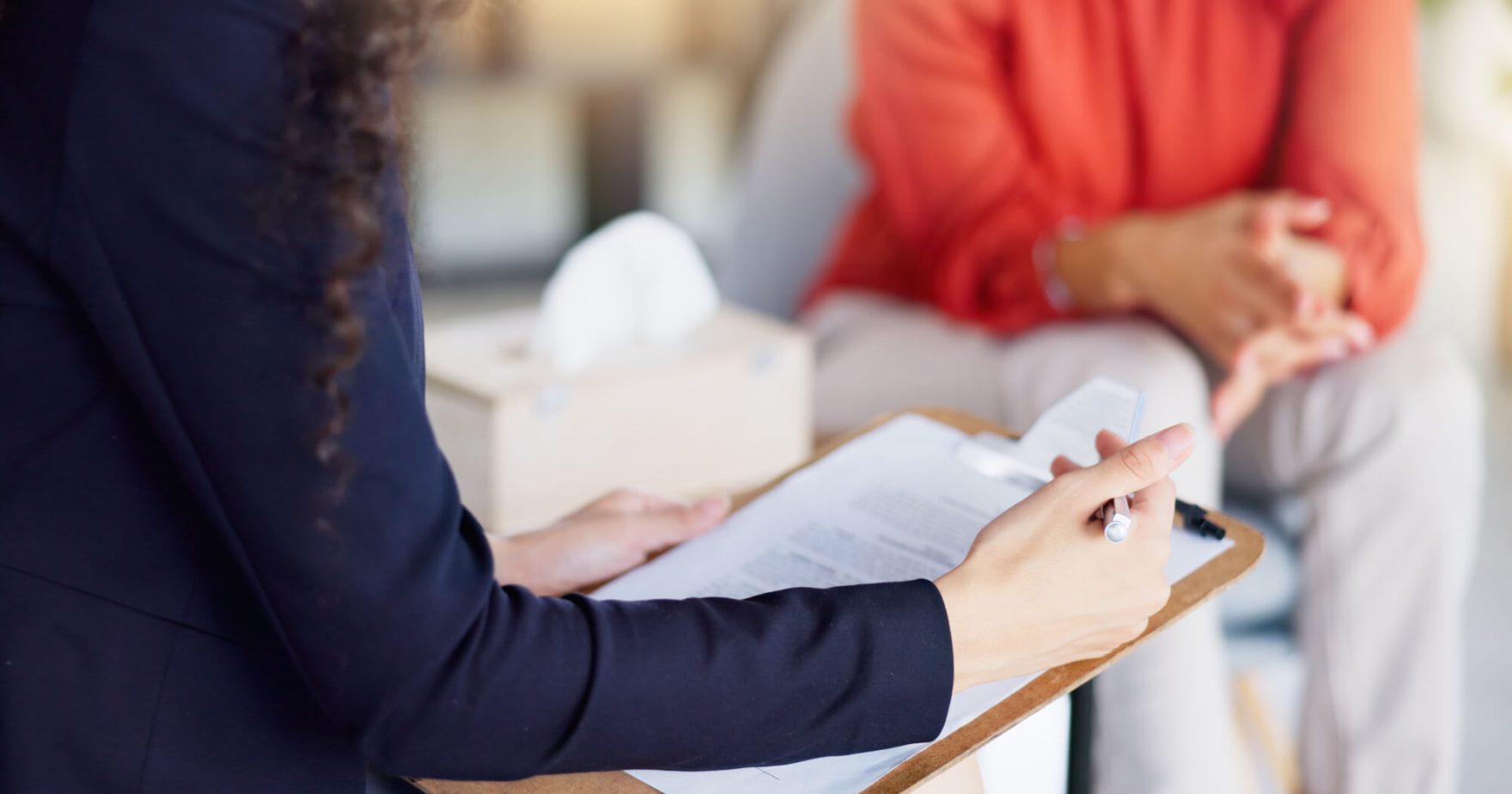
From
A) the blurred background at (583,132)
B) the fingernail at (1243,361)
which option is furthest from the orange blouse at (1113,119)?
the blurred background at (583,132)

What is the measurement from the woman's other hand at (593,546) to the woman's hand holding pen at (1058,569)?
19 centimetres

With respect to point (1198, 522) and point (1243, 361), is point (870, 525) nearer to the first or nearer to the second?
point (1198, 522)

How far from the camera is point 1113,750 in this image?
116cm

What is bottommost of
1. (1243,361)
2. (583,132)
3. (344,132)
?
(583,132)

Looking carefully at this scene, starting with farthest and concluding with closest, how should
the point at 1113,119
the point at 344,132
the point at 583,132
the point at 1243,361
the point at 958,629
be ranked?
the point at 583,132
the point at 1113,119
the point at 1243,361
the point at 958,629
the point at 344,132

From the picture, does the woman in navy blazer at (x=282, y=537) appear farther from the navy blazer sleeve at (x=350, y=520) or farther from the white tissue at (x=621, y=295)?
the white tissue at (x=621, y=295)

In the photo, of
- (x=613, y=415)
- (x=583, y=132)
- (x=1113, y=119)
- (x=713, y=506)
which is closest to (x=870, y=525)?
(x=713, y=506)

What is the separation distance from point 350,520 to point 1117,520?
11.9 inches

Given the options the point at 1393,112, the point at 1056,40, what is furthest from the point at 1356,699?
the point at 1056,40

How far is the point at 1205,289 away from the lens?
4.20 feet

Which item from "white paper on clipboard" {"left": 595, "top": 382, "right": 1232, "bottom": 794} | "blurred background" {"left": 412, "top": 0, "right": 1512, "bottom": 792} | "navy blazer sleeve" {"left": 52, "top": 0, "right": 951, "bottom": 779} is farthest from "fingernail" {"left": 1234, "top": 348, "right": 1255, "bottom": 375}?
"blurred background" {"left": 412, "top": 0, "right": 1512, "bottom": 792}

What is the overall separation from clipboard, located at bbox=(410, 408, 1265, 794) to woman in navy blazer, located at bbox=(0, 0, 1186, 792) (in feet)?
0.03

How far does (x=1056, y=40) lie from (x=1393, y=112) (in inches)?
12.2

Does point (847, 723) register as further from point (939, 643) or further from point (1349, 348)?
point (1349, 348)
